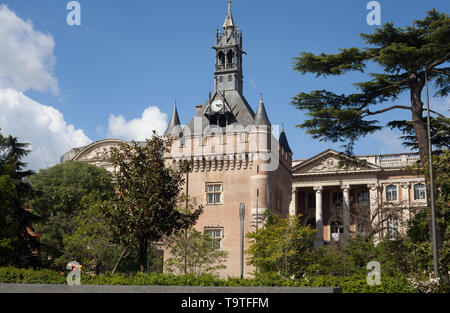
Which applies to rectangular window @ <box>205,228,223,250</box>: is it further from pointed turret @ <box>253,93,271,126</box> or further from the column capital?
the column capital

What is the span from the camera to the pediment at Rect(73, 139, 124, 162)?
69750mm

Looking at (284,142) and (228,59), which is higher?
(228,59)

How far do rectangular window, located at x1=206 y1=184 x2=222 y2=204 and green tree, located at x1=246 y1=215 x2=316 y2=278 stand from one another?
6.63 m

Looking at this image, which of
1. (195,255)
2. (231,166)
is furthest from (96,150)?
(195,255)

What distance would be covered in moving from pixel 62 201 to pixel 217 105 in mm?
17709

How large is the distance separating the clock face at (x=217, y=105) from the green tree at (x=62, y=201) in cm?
1115

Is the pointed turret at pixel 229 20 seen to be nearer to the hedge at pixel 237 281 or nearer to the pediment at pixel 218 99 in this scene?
the pediment at pixel 218 99

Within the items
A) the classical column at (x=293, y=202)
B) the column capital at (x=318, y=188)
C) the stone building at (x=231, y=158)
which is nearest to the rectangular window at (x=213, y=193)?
the stone building at (x=231, y=158)

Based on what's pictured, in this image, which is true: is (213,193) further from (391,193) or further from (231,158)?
(391,193)

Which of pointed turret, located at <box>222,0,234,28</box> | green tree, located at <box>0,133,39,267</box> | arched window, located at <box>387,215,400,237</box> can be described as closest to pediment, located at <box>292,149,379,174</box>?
arched window, located at <box>387,215,400,237</box>

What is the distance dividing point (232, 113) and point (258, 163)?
6.11m

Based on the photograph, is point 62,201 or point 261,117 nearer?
point 261,117

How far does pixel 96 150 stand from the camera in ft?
233

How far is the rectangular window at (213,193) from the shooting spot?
4150cm
